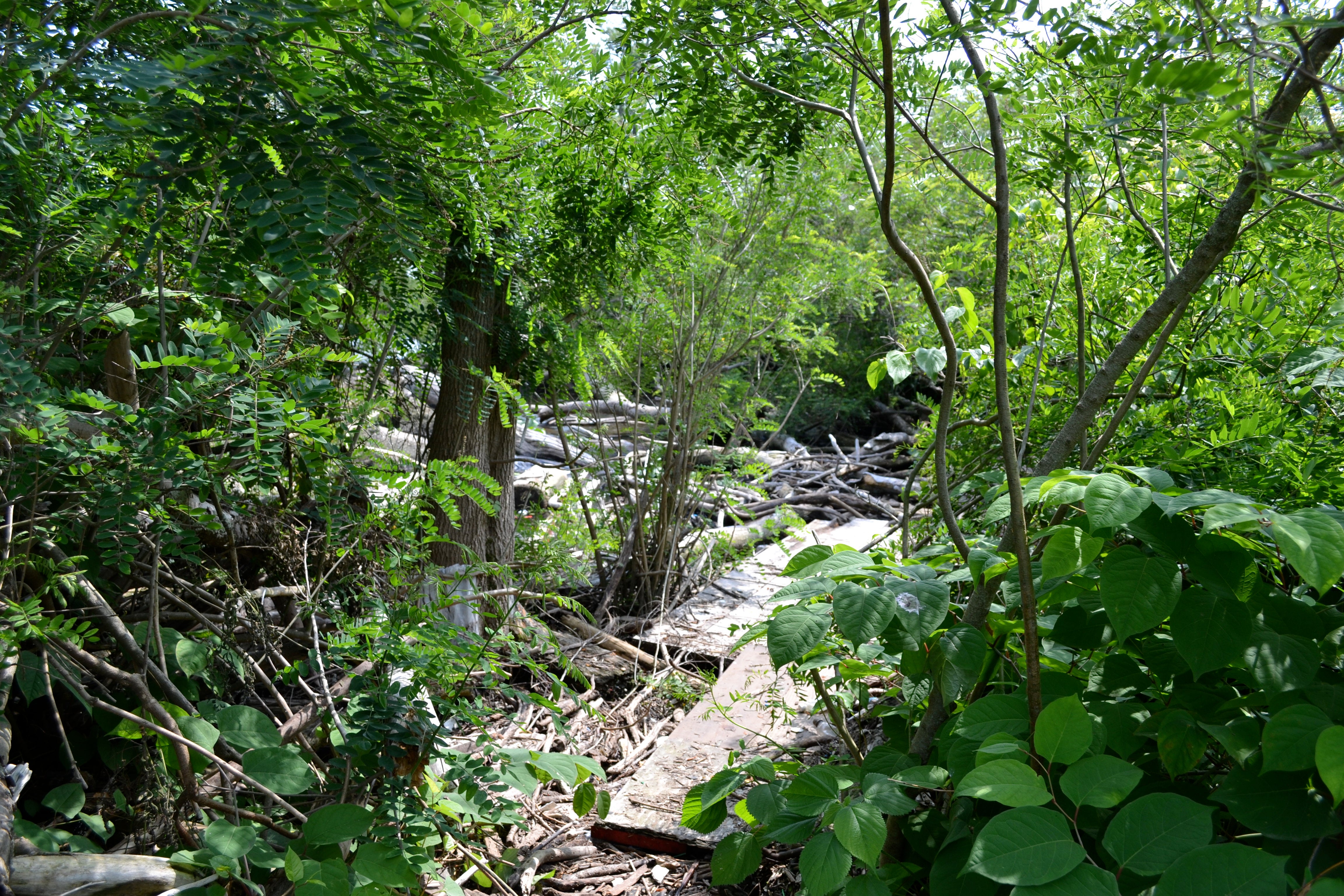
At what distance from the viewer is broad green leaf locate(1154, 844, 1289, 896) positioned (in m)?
0.95

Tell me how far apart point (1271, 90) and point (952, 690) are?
67.7 inches

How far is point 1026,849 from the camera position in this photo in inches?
41.9

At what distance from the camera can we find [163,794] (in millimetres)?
1817

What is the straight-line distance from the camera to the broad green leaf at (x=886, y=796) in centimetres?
134

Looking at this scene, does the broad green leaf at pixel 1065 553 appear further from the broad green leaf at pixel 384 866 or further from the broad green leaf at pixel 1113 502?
the broad green leaf at pixel 384 866

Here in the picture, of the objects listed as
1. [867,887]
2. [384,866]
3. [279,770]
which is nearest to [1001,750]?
[867,887]

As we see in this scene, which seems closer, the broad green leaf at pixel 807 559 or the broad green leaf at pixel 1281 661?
the broad green leaf at pixel 1281 661

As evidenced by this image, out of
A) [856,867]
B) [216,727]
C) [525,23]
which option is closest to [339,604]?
[216,727]

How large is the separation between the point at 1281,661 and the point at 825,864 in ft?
2.58

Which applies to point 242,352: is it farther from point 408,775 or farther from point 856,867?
point 856,867

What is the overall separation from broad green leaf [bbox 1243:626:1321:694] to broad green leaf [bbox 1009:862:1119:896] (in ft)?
1.31

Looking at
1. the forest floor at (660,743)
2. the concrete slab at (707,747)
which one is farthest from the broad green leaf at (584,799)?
the concrete slab at (707,747)

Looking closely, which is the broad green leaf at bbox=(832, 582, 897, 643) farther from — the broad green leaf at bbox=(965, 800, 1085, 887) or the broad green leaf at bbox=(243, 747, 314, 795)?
the broad green leaf at bbox=(243, 747, 314, 795)

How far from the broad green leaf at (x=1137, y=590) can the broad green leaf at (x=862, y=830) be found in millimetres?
500
